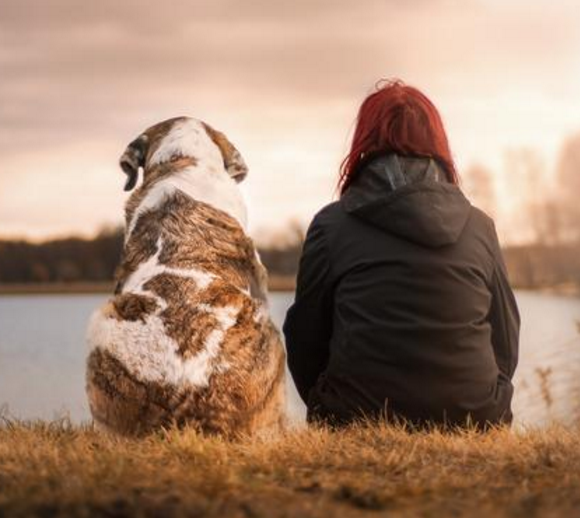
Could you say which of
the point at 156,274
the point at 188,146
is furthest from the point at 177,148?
the point at 156,274

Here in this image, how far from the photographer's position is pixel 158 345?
Result: 5.85 m

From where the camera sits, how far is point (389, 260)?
6.22 metres

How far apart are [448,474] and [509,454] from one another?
650 mm

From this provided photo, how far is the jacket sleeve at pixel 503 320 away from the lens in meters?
6.54

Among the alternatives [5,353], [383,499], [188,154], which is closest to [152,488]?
[383,499]

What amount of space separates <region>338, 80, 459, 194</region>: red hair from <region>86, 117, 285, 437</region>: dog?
3.04 feet

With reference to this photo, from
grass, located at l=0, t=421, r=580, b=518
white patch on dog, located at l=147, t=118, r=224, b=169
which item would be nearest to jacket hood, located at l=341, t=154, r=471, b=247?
grass, located at l=0, t=421, r=580, b=518

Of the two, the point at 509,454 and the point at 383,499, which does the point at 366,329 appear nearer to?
the point at 509,454

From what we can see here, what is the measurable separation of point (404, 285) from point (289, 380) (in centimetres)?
150

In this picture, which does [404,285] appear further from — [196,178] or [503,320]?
[196,178]

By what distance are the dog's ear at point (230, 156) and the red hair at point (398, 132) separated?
4.30 feet

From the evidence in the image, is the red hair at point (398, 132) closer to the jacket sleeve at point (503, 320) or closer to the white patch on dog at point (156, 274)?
the jacket sleeve at point (503, 320)

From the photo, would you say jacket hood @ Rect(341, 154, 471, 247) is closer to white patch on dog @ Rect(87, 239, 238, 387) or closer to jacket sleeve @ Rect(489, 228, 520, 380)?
jacket sleeve @ Rect(489, 228, 520, 380)

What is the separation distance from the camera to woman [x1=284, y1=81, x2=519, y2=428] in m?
6.18
